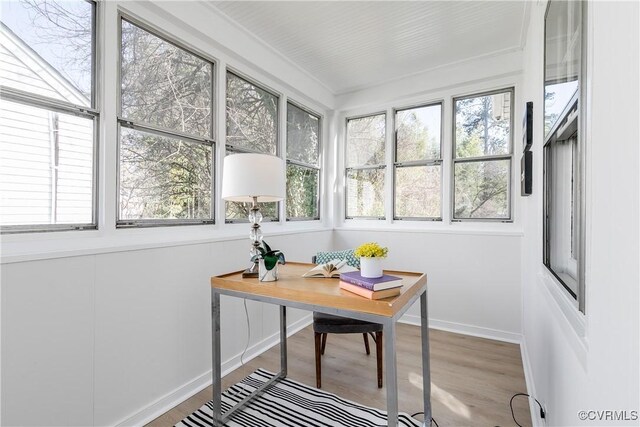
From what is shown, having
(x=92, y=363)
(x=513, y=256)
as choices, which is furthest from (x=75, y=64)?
(x=513, y=256)

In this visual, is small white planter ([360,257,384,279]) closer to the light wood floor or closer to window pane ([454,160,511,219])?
the light wood floor

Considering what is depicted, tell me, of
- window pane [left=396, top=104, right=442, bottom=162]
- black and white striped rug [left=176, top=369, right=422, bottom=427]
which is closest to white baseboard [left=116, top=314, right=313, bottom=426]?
black and white striped rug [left=176, top=369, right=422, bottom=427]

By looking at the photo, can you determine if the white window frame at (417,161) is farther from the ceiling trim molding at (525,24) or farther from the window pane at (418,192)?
the ceiling trim molding at (525,24)

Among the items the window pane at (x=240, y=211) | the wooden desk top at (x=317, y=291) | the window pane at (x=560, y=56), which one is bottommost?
the wooden desk top at (x=317, y=291)

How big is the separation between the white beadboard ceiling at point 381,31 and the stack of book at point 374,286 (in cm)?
207

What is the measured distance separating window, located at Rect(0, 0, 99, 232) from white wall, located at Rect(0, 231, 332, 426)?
1.03 feet

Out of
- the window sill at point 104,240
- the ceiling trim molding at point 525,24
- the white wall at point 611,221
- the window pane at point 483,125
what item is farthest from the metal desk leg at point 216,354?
the ceiling trim molding at point 525,24

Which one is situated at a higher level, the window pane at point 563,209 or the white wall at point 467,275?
the window pane at point 563,209

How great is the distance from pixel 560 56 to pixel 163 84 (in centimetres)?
229

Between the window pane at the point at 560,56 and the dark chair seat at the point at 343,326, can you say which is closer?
the window pane at the point at 560,56

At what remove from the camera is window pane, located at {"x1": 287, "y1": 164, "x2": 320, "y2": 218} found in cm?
343

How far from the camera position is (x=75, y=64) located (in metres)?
1.65

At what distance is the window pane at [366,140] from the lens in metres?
3.78

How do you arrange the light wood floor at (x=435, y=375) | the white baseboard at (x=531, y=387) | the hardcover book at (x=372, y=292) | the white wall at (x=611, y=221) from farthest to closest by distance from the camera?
1. the light wood floor at (x=435, y=375)
2. the white baseboard at (x=531, y=387)
3. the hardcover book at (x=372, y=292)
4. the white wall at (x=611, y=221)
